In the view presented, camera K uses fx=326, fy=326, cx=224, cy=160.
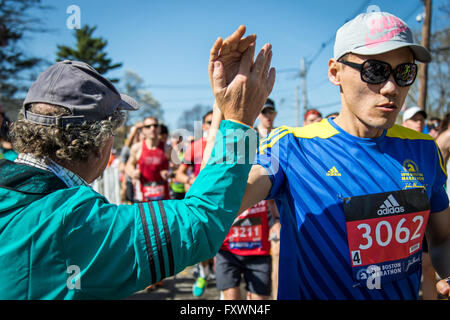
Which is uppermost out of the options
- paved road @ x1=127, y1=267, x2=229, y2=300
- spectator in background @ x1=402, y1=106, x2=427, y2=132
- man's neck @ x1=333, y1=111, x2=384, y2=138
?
spectator in background @ x1=402, y1=106, x2=427, y2=132

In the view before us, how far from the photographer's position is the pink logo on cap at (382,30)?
1647 millimetres

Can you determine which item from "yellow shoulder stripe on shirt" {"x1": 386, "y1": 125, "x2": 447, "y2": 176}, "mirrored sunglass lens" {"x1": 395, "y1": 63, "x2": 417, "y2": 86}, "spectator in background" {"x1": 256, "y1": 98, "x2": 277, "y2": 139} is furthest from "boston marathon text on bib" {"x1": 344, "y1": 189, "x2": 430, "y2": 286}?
"spectator in background" {"x1": 256, "y1": 98, "x2": 277, "y2": 139}

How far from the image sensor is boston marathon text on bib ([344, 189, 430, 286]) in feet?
5.29

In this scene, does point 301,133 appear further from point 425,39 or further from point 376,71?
point 425,39

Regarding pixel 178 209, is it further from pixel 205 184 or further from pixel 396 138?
pixel 396 138

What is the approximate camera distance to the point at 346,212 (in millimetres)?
1630

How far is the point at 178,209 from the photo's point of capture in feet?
3.53

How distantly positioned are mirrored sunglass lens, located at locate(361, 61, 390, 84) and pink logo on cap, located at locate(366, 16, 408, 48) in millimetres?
93

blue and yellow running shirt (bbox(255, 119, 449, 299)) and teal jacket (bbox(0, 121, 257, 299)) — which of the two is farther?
blue and yellow running shirt (bbox(255, 119, 449, 299))

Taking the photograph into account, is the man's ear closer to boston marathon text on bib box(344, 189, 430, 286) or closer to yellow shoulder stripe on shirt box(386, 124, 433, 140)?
yellow shoulder stripe on shirt box(386, 124, 433, 140)

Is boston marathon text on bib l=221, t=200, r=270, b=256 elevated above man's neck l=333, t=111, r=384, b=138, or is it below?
below

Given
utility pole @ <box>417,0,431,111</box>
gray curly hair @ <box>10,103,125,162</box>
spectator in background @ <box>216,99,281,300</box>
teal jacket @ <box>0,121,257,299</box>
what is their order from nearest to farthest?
teal jacket @ <box>0,121,257,299</box>
gray curly hair @ <box>10,103,125,162</box>
spectator in background @ <box>216,99,281,300</box>
utility pole @ <box>417,0,431,111</box>

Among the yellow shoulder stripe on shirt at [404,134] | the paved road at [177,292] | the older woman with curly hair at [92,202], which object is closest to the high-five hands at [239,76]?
the older woman with curly hair at [92,202]
